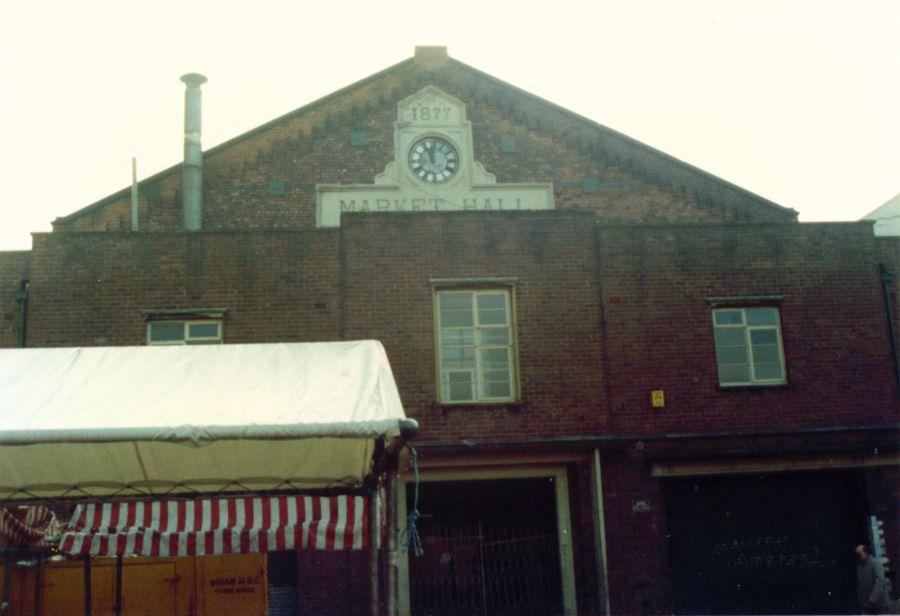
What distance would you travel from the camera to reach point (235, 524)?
30.0 ft

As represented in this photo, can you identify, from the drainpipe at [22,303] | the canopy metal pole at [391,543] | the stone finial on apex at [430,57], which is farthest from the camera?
the stone finial on apex at [430,57]

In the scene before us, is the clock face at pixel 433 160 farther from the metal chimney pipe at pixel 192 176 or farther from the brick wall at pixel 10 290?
the brick wall at pixel 10 290

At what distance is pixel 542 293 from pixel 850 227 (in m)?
5.59

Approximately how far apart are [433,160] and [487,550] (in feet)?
38.8

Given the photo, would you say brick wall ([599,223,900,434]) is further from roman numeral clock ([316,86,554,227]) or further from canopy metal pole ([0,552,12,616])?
canopy metal pole ([0,552,12,616])

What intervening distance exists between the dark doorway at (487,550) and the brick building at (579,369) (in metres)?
0.03

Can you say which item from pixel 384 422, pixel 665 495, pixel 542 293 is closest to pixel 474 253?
pixel 542 293

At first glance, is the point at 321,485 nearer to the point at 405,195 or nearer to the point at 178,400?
the point at 178,400

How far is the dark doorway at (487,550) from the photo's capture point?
1401 centimetres

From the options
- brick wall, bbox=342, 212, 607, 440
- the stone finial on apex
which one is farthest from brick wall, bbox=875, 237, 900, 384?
the stone finial on apex

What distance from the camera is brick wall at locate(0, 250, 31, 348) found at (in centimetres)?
1547

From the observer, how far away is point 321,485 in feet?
29.8

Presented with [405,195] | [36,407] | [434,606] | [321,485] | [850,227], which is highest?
[405,195]

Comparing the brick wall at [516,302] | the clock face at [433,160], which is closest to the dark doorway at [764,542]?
the brick wall at [516,302]
